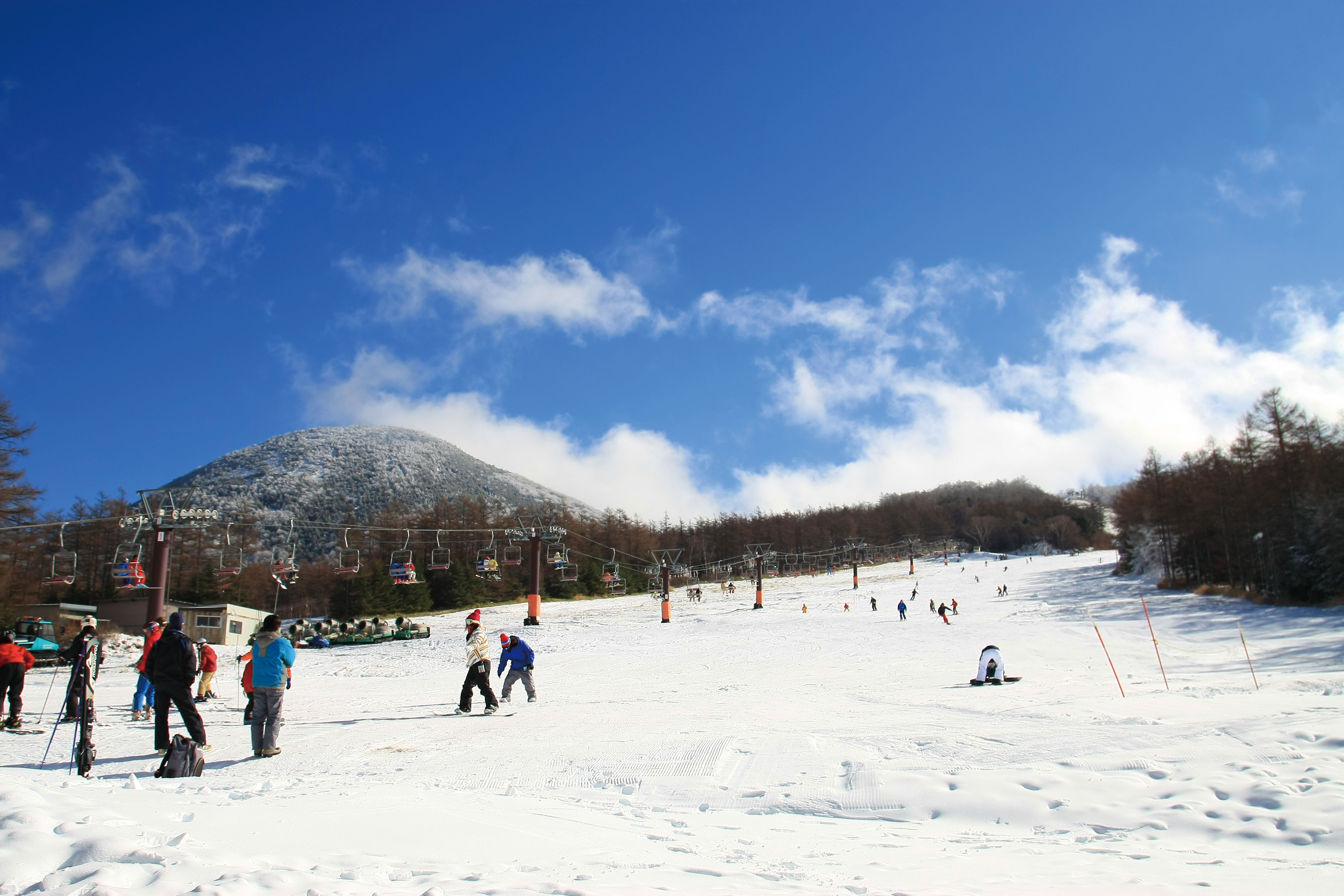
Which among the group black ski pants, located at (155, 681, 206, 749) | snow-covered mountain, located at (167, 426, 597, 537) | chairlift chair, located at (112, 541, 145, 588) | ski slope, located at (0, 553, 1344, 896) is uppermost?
snow-covered mountain, located at (167, 426, 597, 537)

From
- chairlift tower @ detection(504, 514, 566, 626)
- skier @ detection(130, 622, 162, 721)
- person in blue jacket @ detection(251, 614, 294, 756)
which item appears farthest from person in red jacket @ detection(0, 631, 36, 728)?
chairlift tower @ detection(504, 514, 566, 626)

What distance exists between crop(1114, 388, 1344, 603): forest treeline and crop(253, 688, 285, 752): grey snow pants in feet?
156

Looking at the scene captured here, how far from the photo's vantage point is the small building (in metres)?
41.8

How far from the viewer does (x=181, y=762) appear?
7625 millimetres

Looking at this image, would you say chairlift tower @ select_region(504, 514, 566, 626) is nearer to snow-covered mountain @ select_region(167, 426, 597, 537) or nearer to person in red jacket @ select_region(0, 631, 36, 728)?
person in red jacket @ select_region(0, 631, 36, 728)

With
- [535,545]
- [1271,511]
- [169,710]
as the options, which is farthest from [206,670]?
[1271,511]

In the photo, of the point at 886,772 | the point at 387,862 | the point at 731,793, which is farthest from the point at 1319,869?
the point at 387,862

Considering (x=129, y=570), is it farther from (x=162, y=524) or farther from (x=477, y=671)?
(x=477, y=671)

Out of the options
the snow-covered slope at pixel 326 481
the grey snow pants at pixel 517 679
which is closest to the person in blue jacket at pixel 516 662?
the grey snow pants at pixel 517 679

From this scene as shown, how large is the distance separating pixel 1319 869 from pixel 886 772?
3174 mm

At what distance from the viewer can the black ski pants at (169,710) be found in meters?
8.49

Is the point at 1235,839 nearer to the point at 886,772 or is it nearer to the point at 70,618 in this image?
the point at 886,772

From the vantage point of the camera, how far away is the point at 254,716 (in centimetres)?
880

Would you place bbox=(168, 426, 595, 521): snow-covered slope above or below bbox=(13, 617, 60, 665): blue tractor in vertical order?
above
